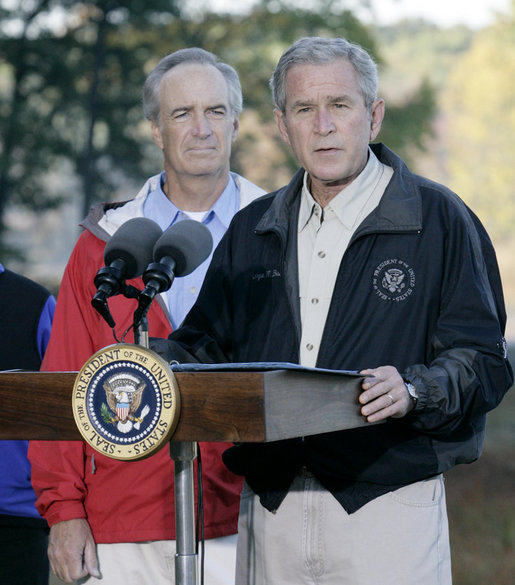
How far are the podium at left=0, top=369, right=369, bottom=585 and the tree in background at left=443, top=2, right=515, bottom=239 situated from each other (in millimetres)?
25793

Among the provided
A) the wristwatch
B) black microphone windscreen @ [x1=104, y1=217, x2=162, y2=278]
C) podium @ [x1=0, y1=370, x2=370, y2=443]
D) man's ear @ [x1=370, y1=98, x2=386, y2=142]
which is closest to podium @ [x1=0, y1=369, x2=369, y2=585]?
podium @ [x1=0, y1=370, x2=370, y2=443]

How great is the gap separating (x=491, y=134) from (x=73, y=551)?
31.4 metres

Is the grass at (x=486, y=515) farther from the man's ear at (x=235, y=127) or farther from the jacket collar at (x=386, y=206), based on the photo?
the jacket collar at (x=386, y=206)

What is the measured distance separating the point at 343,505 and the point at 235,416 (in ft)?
2.48

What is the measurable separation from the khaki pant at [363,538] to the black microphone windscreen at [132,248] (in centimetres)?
76

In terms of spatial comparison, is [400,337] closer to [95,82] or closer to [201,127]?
[201,127]

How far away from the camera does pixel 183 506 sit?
2.37 m

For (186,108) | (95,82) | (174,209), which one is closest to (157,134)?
(186,108)

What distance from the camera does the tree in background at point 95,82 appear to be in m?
16.5

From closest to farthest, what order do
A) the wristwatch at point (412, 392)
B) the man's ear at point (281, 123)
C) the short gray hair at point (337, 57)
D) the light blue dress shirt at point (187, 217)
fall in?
the wristwatch at point (412, 392) < the short gray hair at point (337, 57) < the man's ear at point (281, 123) < the light blue dress shirt at point (187, 217)

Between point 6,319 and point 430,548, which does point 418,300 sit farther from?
point 6,319

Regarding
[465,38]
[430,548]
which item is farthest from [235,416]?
[465,38]

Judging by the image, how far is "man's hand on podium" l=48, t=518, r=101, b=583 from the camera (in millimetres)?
3332

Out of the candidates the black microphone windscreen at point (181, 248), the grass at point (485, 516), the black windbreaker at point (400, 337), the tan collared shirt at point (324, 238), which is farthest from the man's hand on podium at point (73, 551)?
the grass at point (485, 516)
